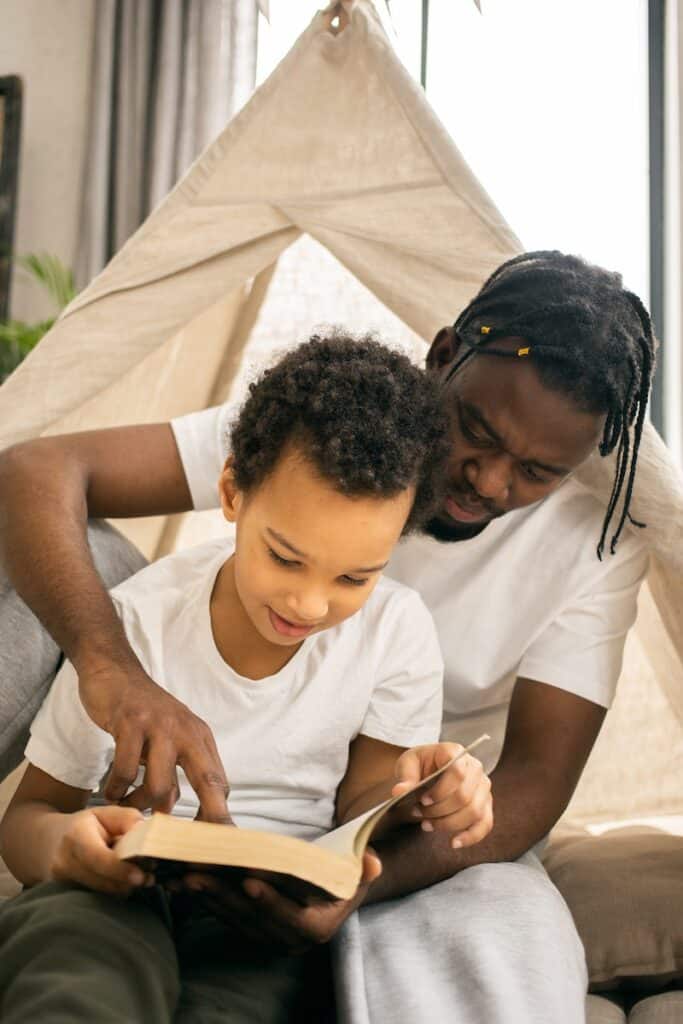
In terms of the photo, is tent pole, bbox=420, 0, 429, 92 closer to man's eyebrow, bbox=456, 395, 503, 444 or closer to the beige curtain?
the beige curtain

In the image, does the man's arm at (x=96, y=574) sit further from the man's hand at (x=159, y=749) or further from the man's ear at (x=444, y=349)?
the man's ear at (x=444, y=349)

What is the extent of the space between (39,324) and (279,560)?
96.1 inches

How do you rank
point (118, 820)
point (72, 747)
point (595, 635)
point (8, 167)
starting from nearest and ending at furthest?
point (118, 820) → point (72, 747) → point (595, 635) → point (8, 167)

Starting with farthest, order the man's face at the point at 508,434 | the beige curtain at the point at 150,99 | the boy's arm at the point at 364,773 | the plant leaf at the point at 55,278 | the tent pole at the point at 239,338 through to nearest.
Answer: the beige curtain at the point at 150,99, the plant leaf at the point at 55,278, the tent pole at the point at 239,338, the man's face at the point at 508,434, the boy's arm at the point at 364,773

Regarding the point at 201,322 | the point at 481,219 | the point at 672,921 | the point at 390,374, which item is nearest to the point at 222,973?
the point at 390,374

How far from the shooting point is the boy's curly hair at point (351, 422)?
976 mm

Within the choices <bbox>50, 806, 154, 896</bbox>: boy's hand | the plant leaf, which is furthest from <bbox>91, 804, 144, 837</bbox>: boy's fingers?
the plant leaf

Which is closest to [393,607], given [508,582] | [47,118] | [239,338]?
[508,582]

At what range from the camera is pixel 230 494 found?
108 centimetres

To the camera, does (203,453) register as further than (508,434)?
Yes

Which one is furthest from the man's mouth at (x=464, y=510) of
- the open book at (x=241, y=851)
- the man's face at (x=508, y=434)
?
the open book at (x=241, y=851)

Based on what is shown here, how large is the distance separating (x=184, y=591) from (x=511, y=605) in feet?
1.47

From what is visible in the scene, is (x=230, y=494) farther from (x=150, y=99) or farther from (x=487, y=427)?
(x=150, y=99)

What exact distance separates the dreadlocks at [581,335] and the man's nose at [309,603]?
0.38 metres
